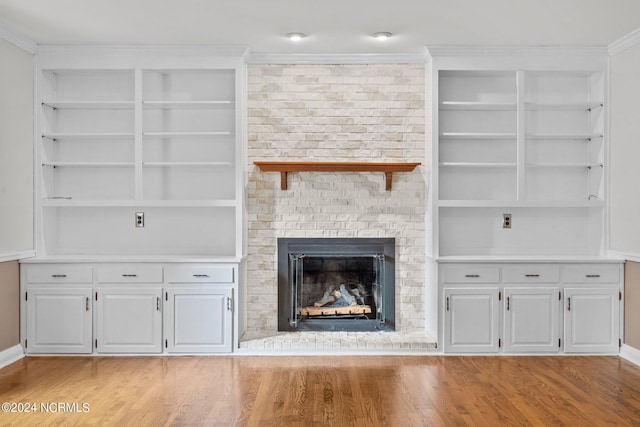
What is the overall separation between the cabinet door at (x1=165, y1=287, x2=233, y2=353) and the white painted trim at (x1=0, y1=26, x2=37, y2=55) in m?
2.37

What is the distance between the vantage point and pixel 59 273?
4.50m

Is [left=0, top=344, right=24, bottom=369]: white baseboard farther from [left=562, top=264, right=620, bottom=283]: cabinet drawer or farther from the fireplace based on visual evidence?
[left=562, top=264, right=620, bottom=283]: cabinet drawer

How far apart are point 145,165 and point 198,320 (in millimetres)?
1468

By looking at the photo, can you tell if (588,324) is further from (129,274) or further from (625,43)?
(129,274)

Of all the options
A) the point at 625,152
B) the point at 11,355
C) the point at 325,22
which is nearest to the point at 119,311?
the point at 11,355

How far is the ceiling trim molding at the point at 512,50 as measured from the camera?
183 inches

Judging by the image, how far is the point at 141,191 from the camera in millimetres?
4754

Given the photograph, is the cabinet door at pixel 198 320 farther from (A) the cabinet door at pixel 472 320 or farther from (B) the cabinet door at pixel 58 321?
(A) the cabinet door at pixel 472 320

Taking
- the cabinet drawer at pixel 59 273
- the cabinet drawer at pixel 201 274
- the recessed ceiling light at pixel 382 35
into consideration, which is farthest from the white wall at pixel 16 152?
the recessed ceiling light at pixel 382 35

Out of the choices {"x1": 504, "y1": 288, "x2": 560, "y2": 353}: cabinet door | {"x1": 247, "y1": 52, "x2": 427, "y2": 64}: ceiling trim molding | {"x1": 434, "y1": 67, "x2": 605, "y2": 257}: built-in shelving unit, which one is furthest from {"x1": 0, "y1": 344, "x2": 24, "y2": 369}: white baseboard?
{"x1": 504, "y1": 288, "x2": 560, "y2": 353}: cabinet door

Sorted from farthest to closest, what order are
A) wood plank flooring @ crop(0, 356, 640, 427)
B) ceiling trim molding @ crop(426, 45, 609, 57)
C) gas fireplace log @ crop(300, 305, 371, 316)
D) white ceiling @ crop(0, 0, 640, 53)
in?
1. gas fireplace log @ crop(300, 305, 371, 316)
2. ceiling trim molding @ crop(426, 45, 609, 57)
3. white ceiling @ crop(0, 0, 640, 53)
4. wood plank flooring @ crop(0, 356, 640, 427)

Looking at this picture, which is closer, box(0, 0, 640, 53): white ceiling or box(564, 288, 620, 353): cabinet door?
box(0, 0, 640, 53): white ceiling

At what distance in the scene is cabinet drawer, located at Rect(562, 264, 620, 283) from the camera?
4.56 meters

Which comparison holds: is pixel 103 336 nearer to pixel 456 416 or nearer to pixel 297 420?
pixel 297 420
